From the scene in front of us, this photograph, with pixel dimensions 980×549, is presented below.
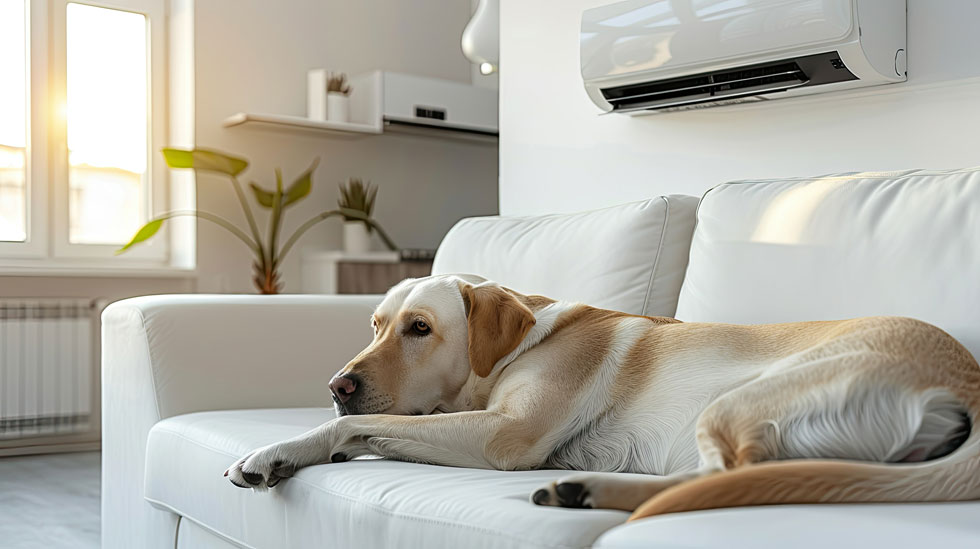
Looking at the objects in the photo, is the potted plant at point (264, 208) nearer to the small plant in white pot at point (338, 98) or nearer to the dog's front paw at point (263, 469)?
the small plant in white pot at point (338, 98)

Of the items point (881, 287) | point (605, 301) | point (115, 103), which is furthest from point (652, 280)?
point (115, 103)

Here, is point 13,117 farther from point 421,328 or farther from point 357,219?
point 421,328

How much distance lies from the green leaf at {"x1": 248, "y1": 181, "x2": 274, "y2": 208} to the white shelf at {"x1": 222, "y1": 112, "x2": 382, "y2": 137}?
305 mm

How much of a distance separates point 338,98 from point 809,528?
413 cm

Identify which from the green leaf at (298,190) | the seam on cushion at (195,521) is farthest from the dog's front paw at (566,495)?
the green leaf at (298,190)

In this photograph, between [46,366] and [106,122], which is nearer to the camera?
[46,366]

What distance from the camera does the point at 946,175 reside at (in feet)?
5.09

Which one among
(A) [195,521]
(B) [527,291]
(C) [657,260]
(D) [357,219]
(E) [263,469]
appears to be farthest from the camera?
(D) [357,219]

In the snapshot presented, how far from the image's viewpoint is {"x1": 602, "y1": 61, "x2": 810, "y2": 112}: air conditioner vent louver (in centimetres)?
229

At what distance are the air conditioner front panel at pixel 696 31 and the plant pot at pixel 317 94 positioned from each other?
2265mm

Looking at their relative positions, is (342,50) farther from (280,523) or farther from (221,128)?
(280,523)

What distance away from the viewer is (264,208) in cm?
469

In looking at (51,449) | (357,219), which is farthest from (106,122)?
(51,449)

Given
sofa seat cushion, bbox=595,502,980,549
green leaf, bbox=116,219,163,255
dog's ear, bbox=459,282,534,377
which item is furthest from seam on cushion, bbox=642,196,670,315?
green leaf, bbox=116,219,163,255
